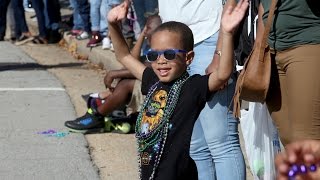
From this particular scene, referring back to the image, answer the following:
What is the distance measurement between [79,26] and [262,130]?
8113mm

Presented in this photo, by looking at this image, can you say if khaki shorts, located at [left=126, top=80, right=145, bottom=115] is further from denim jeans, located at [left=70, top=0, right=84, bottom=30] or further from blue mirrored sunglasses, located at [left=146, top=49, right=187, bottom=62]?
denim jeans, located at [left=70, top=0, right=84, bottom=30]

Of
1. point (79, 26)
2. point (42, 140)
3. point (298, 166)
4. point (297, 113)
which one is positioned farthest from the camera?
point (79, 26)

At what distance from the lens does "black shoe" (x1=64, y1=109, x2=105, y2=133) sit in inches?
261

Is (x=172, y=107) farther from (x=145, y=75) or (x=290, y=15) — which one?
(x=290, y=15)

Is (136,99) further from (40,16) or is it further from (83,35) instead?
(40,16)

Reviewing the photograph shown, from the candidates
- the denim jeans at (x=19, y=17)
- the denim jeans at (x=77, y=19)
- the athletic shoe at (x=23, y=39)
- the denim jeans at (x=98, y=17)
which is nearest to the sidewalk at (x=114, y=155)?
the denim jeans at (x=98, y=17)

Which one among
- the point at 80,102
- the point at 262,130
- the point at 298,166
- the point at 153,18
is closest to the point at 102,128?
the point at 80,102

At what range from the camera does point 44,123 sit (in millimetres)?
6973

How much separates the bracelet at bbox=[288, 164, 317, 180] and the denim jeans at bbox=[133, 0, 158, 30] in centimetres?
701

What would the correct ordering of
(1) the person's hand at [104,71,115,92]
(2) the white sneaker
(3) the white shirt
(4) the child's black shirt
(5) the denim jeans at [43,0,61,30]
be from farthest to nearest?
1. (5) the denim jeans at [43,0,61,30]
2. (2) the white sneaker
3. (1) the person's hand at [104,71,115,92]
4. (3) the white shirt
5. (4) the child's black shirt

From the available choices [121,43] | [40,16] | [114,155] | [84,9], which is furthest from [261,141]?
[40,16]

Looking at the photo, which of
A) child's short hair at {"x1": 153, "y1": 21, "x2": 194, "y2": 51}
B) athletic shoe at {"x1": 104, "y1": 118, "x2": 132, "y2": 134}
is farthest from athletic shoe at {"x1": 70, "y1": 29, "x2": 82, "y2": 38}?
child's short hair at {"x1": 153, "y1": 21, "x2": 194, "y2": 51}

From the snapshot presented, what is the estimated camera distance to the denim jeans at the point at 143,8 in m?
8.82

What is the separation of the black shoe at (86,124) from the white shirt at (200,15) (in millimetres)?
2517
